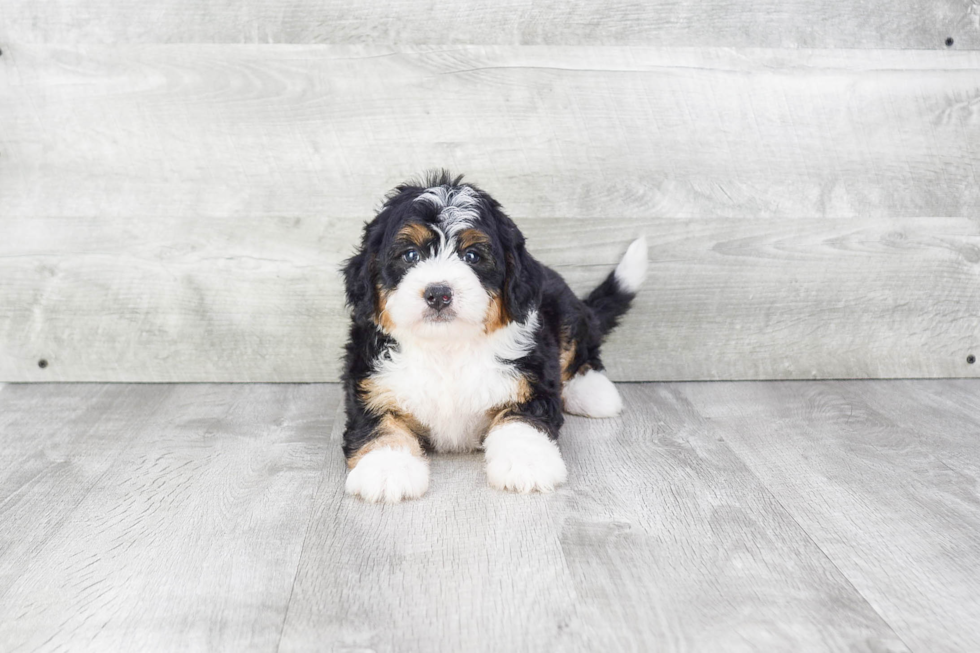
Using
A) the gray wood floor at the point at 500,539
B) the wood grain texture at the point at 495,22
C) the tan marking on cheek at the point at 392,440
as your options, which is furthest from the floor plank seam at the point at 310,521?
the wood grain texture at the point at 495,22

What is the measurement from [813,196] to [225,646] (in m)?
2.53

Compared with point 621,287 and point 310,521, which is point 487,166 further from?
point 310,521

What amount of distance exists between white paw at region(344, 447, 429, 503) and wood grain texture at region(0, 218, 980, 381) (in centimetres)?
111

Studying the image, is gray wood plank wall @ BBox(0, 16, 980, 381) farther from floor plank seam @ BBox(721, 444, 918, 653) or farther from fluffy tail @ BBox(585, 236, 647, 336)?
floor plank seam @ BBox(721, 444, 918, 653)

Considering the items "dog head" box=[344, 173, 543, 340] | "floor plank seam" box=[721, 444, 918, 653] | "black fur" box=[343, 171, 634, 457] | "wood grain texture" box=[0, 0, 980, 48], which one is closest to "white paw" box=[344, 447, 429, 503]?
"black fur" box=[343, 171, 634, 457]

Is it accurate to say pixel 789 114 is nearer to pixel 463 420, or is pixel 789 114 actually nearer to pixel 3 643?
pixel 463 420

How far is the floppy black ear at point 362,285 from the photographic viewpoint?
2.29 metres

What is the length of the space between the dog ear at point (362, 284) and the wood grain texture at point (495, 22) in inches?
40.3

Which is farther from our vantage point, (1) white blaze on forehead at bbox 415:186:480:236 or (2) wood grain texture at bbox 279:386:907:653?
(1) white blaze on forehead at bbox 415:186:480:236

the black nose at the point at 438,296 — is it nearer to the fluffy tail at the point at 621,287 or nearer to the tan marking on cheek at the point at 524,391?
the tan marking on cheek at the point at 524,391

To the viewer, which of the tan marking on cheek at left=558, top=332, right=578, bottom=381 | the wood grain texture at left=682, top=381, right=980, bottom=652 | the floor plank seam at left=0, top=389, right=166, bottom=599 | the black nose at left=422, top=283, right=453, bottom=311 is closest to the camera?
the wood grain texture at left=682, top=381, right=980, bottom=652

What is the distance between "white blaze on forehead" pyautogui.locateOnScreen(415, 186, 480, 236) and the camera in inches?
86.9

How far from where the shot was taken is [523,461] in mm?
2209

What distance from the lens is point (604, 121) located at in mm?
3088
